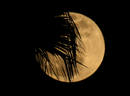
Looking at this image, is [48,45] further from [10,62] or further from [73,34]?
[10,62]

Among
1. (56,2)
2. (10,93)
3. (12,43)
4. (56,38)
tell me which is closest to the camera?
(56,38)

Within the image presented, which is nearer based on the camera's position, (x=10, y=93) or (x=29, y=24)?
(x=29, y=24)

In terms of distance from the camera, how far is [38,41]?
3.41 ft

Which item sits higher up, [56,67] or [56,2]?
[56,2]

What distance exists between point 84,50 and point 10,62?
2.81ft

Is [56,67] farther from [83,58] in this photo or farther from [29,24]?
[29,24]

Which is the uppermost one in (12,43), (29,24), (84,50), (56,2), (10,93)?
(56,2)

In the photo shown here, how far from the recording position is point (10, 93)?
1.58 metres

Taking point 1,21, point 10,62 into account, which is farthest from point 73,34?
point 10,62

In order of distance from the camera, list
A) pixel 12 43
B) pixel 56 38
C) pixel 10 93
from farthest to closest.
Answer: pixel 10 93
pixel 12 43
pixel 56 38

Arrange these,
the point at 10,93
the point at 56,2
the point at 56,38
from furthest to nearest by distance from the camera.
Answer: the point at 10,93 < the point at 56,2 < the point at 56,38

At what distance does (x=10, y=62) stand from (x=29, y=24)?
0.61 m

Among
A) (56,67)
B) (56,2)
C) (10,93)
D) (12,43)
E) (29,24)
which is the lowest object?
(10,93)

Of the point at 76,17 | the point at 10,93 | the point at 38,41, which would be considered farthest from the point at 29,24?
the point at 10,93
